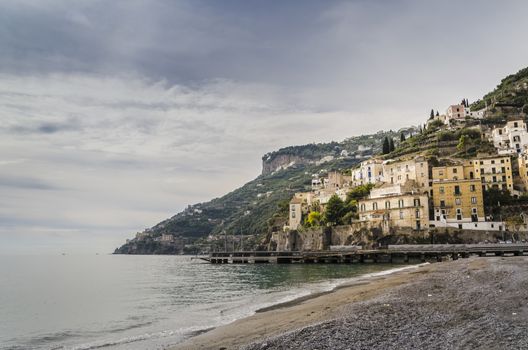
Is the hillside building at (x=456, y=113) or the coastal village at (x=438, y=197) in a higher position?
the hillside building at (x=456, y=113)

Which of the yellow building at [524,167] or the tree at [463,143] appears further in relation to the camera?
the tree at [463,143]

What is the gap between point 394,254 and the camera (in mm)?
75062

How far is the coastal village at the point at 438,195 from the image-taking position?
3068 inches

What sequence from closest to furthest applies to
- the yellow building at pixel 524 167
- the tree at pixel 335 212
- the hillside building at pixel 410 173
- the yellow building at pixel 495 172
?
the yellow building at pixel 524 167 → the yellow building at pixel 495 172 → the hillside building at pixel 410 173 → the tree at pixel 335 212

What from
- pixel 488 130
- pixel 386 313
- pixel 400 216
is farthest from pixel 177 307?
pixel 488 130

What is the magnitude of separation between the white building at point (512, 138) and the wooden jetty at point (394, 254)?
35.7 metres

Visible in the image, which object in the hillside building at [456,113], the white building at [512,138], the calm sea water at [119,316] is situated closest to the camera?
the calm sea water at [119,316]

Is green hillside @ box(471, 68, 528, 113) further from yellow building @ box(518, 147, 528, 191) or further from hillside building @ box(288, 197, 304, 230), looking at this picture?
hillside building @ box(288, 197, 304, 230)

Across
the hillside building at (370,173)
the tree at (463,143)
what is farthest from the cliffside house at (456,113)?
the hillside building at (370,173)

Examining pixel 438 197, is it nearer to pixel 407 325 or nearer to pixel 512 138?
pixel 512 138

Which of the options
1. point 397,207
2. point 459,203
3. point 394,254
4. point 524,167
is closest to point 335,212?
point 397,207

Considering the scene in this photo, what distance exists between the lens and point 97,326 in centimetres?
2400

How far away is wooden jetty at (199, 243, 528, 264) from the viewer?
64562mm

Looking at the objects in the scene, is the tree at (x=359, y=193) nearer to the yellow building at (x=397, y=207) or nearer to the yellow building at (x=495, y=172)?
the yellow building at (x=397, y=207)
